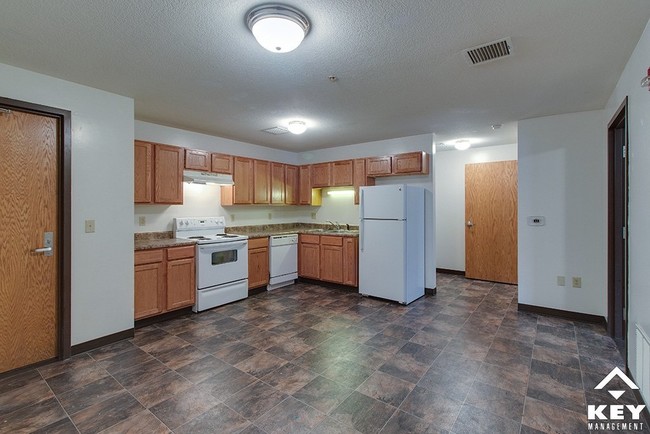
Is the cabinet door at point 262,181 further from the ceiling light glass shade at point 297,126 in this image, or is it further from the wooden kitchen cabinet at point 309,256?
the ceiling light glass shade at point 297,126

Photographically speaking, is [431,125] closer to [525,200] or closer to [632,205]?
[525,200]

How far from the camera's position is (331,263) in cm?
495

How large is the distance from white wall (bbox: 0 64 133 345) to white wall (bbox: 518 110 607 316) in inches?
175

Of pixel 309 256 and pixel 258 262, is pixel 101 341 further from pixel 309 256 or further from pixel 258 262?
pixel 309 256

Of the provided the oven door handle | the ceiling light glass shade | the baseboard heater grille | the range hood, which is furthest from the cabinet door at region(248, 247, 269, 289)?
the baseboard heater grille

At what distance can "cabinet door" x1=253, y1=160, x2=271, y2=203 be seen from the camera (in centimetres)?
501

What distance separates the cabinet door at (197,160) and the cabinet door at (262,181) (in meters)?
0.84

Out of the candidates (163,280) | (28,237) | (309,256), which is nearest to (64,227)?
(28,237)

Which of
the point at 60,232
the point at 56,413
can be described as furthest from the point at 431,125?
the point at 56,413

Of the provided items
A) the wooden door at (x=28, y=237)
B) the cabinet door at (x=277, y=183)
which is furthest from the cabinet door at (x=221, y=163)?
the wooden door at (x=28, y=237)

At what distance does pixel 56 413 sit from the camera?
193 centimetres

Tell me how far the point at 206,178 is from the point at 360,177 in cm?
235

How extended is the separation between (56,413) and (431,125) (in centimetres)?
444

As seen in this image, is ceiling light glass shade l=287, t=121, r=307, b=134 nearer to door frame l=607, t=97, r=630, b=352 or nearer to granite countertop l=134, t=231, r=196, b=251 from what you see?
granite countertop l=134, t=231, r=196, b=251
